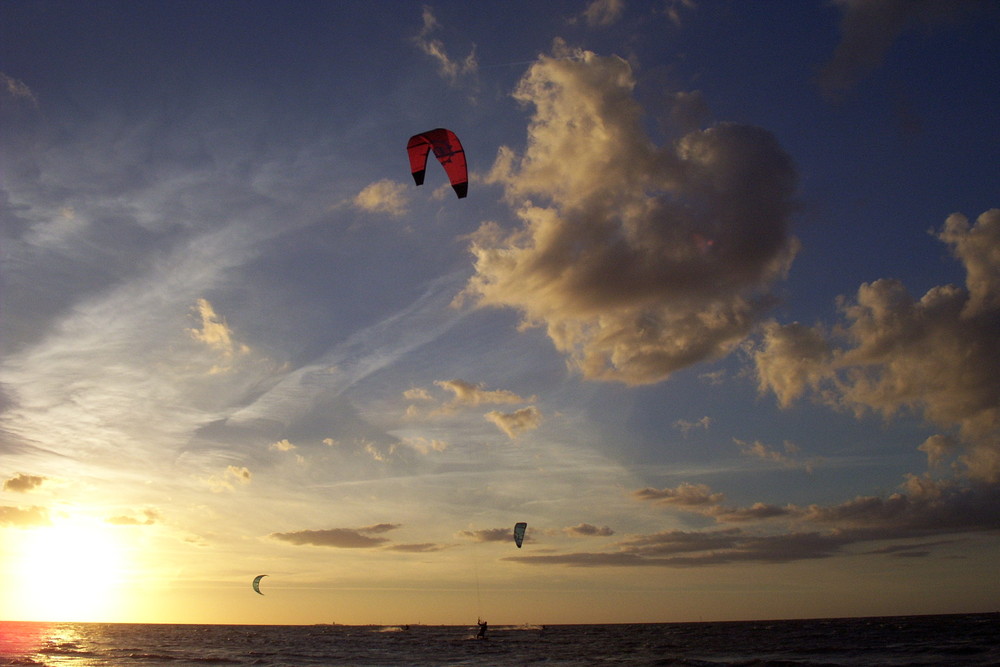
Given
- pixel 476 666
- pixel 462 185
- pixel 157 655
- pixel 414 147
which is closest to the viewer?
pixel 462 185

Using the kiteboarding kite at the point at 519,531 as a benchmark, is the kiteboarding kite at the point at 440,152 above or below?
above

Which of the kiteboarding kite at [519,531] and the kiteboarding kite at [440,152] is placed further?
the kiteboarding kite at [519,531]

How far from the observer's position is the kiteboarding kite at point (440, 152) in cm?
2433

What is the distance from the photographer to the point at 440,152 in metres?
25.3

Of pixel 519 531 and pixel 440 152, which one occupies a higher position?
pixel 440 152

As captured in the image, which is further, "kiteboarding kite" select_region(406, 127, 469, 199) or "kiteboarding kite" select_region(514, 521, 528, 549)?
"kiteboarding kite" select_region(514, 521, 528, 549)

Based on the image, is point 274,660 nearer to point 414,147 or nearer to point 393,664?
point 393,664

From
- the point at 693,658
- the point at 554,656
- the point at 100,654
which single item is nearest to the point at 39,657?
the point at 100,654

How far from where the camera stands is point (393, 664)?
201 ft

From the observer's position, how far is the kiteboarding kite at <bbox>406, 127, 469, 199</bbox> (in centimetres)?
2433

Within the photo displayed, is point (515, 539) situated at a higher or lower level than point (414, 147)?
lower

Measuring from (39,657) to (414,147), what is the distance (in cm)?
7633

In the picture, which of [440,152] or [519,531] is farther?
[519,531]

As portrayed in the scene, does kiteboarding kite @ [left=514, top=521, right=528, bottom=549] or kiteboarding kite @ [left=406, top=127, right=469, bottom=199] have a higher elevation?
kiteboarding kite @ [left=406, top=127, right=469, bottom=199]
